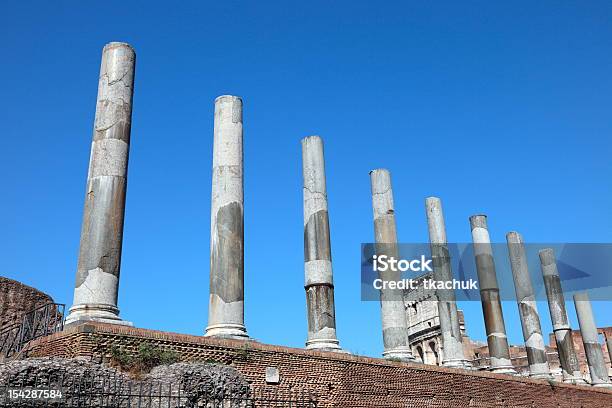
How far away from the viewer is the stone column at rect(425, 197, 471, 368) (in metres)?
16.8

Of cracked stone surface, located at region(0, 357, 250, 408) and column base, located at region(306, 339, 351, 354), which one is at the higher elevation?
column base, located at region(306, 339, 351, 354)

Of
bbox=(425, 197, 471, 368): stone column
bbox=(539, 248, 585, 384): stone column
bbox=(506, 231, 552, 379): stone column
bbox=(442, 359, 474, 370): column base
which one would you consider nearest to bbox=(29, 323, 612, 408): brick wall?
bbox=(442, 359, 474, 370): column base

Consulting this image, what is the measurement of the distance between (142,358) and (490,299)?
510 inches

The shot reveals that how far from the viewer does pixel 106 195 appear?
9.45 m

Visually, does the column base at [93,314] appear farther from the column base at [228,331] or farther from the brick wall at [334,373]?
the column base at [228,331]

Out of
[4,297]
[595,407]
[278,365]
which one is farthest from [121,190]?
[595,407]

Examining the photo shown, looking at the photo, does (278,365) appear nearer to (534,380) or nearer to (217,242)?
(217,242)

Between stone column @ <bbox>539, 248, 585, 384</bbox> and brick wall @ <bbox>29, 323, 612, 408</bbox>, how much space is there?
4358 millimetres

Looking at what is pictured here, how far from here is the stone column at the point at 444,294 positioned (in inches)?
659

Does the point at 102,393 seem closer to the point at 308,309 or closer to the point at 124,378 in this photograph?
the point at 124,378

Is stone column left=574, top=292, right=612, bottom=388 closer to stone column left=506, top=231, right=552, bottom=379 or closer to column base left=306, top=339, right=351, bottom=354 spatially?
→ stone column left=506, top=231, right=552, bottom=379

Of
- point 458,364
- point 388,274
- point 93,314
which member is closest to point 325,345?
point 388,274

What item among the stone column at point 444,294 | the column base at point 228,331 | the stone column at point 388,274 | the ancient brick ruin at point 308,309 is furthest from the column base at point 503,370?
the column base at point 228,331

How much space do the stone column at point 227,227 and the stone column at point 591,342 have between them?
16.2m
